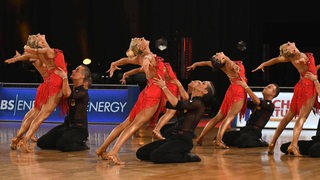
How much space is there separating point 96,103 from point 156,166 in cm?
680

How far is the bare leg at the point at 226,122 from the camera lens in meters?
9.77

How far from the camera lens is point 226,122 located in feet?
32.2

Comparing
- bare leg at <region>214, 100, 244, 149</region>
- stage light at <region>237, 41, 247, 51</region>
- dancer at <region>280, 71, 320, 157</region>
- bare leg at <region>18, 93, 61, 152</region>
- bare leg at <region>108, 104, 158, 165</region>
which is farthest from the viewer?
stage light at <region>237, 41, 247, 51</region>

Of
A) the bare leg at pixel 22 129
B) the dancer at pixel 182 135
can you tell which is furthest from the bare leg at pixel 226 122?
the bare leg at pixel 22 129

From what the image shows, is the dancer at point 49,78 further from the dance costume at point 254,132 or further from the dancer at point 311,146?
the dancer at point 311,146

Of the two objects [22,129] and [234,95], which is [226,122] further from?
[22,129]

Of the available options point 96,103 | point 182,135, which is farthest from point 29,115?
point 96,103

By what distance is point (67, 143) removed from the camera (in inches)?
362

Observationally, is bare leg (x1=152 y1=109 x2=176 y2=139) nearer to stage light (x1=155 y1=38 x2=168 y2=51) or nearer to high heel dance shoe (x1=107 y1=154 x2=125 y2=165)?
high heel dance shoe (x1=107 y1=154 x2=125 y2=165)

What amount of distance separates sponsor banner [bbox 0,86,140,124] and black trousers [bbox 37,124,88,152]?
4411 mm

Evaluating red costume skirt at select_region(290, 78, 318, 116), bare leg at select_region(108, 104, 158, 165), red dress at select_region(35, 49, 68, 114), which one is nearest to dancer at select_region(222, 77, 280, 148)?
red costume skirt at select_region(290, 78, 318, 116)

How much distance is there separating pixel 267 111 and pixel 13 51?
30.2ft

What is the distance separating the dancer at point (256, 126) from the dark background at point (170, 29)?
5.26 m

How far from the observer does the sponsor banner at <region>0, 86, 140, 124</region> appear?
14.1 metres
